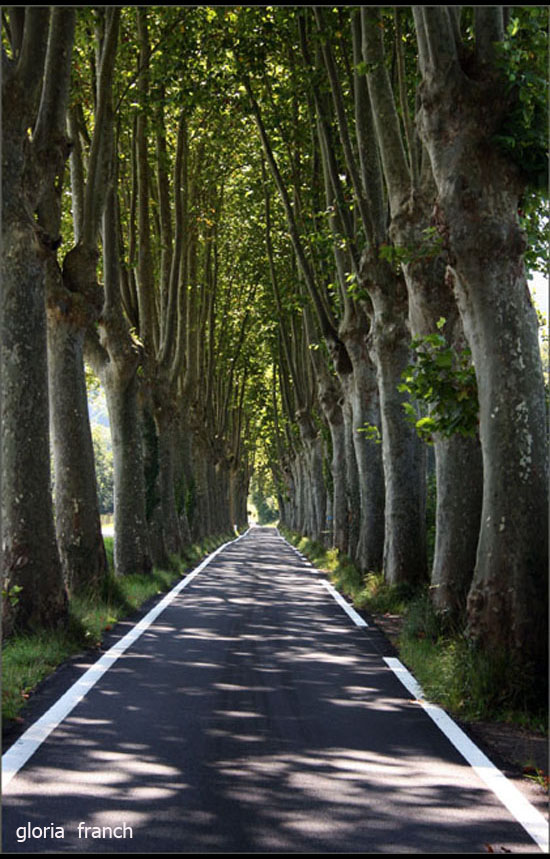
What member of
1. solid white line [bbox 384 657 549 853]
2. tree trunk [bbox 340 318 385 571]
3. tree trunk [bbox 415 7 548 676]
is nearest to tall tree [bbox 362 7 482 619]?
tree trunk [bbox 415 7 548 676]

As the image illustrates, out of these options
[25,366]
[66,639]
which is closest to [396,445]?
[25,366]

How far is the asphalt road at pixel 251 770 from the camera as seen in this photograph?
13.4ft

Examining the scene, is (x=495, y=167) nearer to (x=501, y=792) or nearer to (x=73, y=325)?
(x=501, y=792)

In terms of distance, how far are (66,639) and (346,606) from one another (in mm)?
5587

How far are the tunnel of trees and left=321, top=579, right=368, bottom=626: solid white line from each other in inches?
32.3

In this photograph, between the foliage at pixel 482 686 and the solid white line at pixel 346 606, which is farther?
the solid white line at pixel 346 606

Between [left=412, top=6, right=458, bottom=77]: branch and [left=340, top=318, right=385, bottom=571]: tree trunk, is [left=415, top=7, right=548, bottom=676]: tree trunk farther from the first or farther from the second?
[left=340, top=318, right=385, bottom=571]: tree trunk

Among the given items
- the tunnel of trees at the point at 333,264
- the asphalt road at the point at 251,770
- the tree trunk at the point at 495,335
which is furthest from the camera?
the tunnel of trees at the point at 333,264

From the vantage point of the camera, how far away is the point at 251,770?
16.8ft

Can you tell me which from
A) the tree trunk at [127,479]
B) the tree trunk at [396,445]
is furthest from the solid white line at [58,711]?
the tree trunk at [127,479]

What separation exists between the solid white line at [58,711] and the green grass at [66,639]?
246 mm

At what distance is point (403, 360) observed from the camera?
567 inches

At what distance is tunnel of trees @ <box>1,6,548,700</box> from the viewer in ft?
24.8

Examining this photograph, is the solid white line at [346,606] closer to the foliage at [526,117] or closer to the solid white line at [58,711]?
the solid white line at [58,711]
